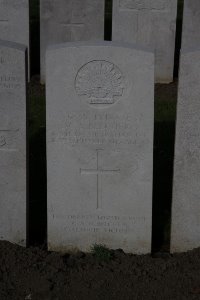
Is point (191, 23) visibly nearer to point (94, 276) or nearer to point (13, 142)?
point (13, 142)

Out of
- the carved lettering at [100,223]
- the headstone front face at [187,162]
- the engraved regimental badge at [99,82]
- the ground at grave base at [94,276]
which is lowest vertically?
the ground at grave base at [94,276]

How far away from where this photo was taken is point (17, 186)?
5.37 meters

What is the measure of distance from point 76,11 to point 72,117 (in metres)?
5.23

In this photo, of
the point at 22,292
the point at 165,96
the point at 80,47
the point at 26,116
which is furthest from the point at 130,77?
the point at 165,96

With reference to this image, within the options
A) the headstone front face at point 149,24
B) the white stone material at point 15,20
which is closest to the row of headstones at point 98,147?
the white stone material at point 15,20

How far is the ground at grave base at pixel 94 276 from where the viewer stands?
16.2ft

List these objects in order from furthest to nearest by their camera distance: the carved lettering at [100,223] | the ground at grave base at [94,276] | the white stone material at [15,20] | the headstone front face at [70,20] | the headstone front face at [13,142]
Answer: the headstone front face at [70,20] < the white stone material at [15,20] < the carved lettering at [100,223] < the headstone front face at [13,142] < the ground at grave base at [94,276]

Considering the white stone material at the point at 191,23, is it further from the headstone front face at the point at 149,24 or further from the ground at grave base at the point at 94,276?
the ground at grave base at the point at 94,276

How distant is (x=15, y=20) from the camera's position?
9.94 meters

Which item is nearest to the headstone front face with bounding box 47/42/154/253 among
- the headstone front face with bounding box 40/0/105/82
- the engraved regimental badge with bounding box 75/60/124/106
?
the engraved regimental badge with bounding box 75/60/124/106

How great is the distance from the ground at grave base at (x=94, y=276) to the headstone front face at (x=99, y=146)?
204 millimetres

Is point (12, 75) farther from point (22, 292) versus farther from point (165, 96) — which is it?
point (165, 96)

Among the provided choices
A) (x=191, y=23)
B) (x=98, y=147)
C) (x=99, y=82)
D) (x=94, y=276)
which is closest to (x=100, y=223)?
(x=94, y=276)

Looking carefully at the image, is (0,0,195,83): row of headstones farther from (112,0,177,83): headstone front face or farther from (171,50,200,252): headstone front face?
(171,50,200,252): headstone front face
